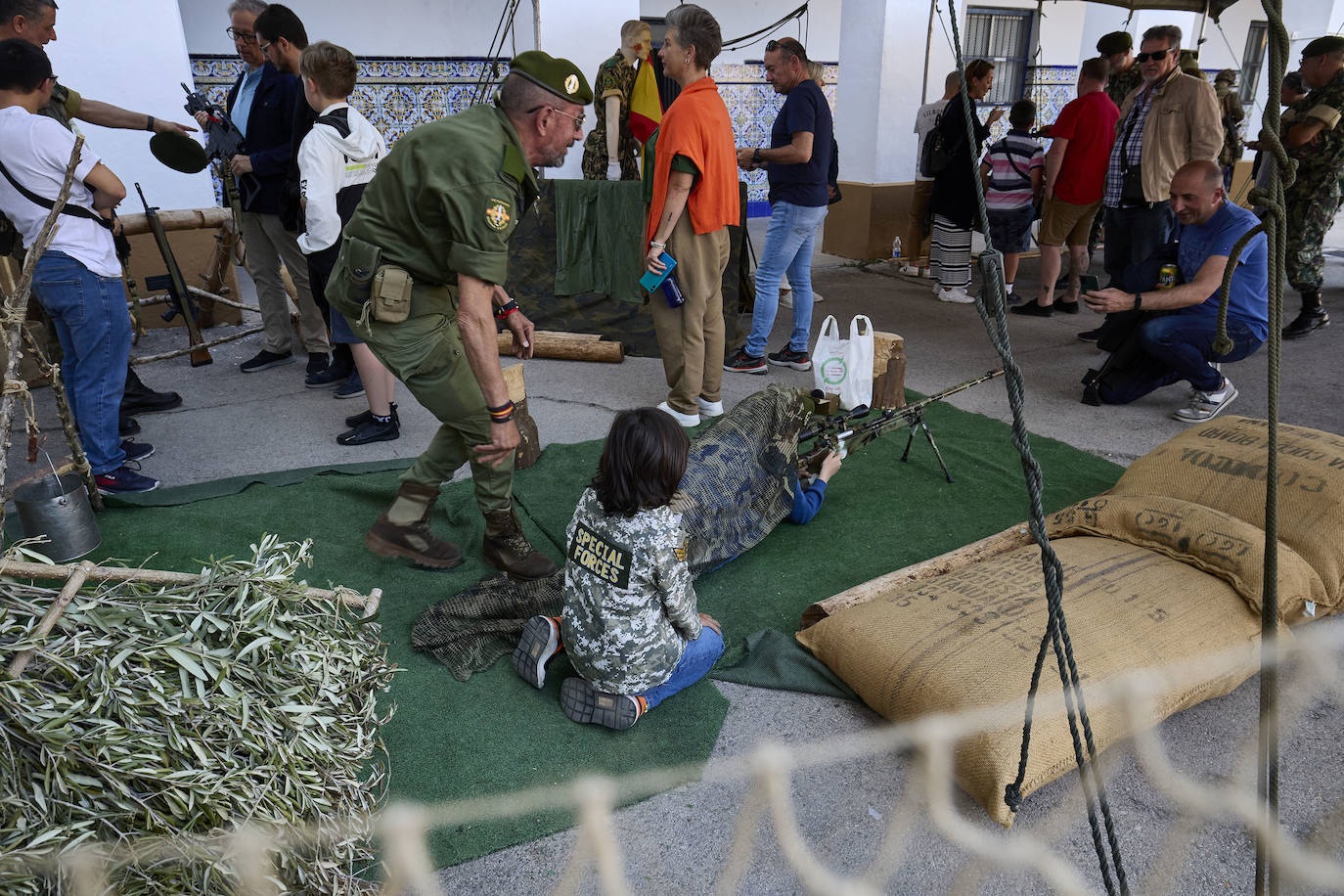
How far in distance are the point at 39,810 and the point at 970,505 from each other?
129 inches

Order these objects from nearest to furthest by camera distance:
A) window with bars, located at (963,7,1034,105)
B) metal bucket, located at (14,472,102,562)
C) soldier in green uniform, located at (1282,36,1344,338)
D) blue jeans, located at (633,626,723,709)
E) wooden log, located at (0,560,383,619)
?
1. wooden log, located at (0,560,383,619)
2. blue jeans, located at (633,626,723,709)
3. metal bucket, located at (14,472,102,562)
4. soldier in green uniform, located at (1282,36,1344,338)
5. window with bars, located at (963,7,1034,105)

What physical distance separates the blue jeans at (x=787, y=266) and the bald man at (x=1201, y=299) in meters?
1.73

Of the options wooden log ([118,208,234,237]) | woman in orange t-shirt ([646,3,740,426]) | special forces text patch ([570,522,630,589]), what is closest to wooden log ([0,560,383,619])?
special forces text patch ([570,522,630,589])

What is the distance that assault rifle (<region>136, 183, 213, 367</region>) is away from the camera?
498 centimetres

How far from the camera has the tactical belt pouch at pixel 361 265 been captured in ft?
8.93

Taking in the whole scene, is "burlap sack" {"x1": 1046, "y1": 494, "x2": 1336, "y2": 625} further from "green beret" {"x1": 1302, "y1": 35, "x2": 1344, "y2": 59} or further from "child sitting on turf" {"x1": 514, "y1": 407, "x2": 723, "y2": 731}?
"green beret" {"x1": 1302, "y1": 35, "x2": 1344, "y2": 59}

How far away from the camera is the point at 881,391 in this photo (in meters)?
4.75

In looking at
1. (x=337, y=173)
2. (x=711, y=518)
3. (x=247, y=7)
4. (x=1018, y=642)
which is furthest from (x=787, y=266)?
(x=1018, y=642)

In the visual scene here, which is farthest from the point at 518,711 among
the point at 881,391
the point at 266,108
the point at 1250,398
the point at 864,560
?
the point at 1250,398

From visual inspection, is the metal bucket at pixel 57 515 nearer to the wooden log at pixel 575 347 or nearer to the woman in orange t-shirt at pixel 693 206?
the woman in orange t-shirt at pixel 693 206

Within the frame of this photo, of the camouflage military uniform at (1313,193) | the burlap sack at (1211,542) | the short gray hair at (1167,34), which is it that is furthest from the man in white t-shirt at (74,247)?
the camouflage military uniform at (1313,193)

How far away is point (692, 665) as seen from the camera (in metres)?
2.50

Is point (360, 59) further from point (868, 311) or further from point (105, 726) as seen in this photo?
point (105, 726)

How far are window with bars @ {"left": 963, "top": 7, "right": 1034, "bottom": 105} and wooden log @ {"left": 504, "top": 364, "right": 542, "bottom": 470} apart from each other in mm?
9793
